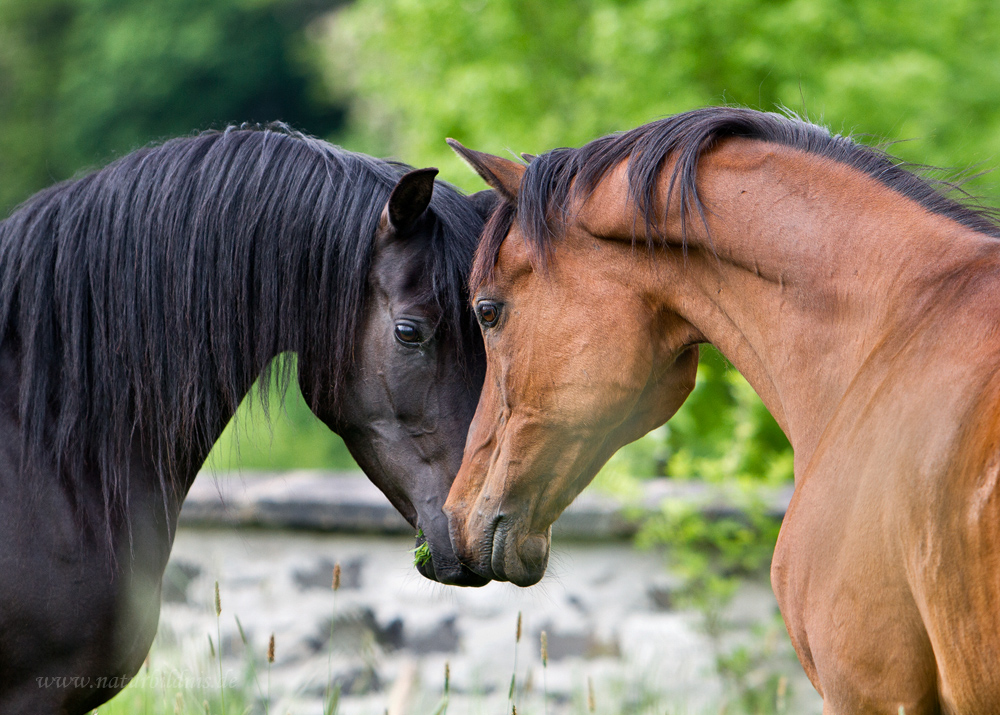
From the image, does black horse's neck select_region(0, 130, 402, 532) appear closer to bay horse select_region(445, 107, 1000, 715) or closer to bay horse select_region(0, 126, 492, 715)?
bay horse select_region(0, 126, 492, 715)

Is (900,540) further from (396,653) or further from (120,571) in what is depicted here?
(396,653)

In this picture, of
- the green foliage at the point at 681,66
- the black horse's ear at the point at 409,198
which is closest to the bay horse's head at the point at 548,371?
the black horse's ear at the point at 409,198

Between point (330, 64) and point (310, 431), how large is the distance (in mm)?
12039

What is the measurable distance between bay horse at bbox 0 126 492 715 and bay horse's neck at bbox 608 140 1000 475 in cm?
82

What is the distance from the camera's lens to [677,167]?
197 centimetres

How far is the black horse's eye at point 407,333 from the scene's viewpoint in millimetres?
2492

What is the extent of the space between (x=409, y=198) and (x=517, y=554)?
3.46ft

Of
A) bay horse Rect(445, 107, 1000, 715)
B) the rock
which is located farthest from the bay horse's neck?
the rock

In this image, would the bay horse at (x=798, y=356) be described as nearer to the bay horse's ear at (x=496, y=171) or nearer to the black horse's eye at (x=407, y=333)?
the bay horse's ear at (x=496, y=171)

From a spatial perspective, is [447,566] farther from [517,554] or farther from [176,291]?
[176,291]

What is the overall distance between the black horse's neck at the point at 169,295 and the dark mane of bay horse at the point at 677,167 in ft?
1.89

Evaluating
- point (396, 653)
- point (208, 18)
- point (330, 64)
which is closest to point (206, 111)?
point (208, 18)

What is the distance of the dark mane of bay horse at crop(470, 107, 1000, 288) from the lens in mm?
1907

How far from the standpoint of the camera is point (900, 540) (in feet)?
5.17
